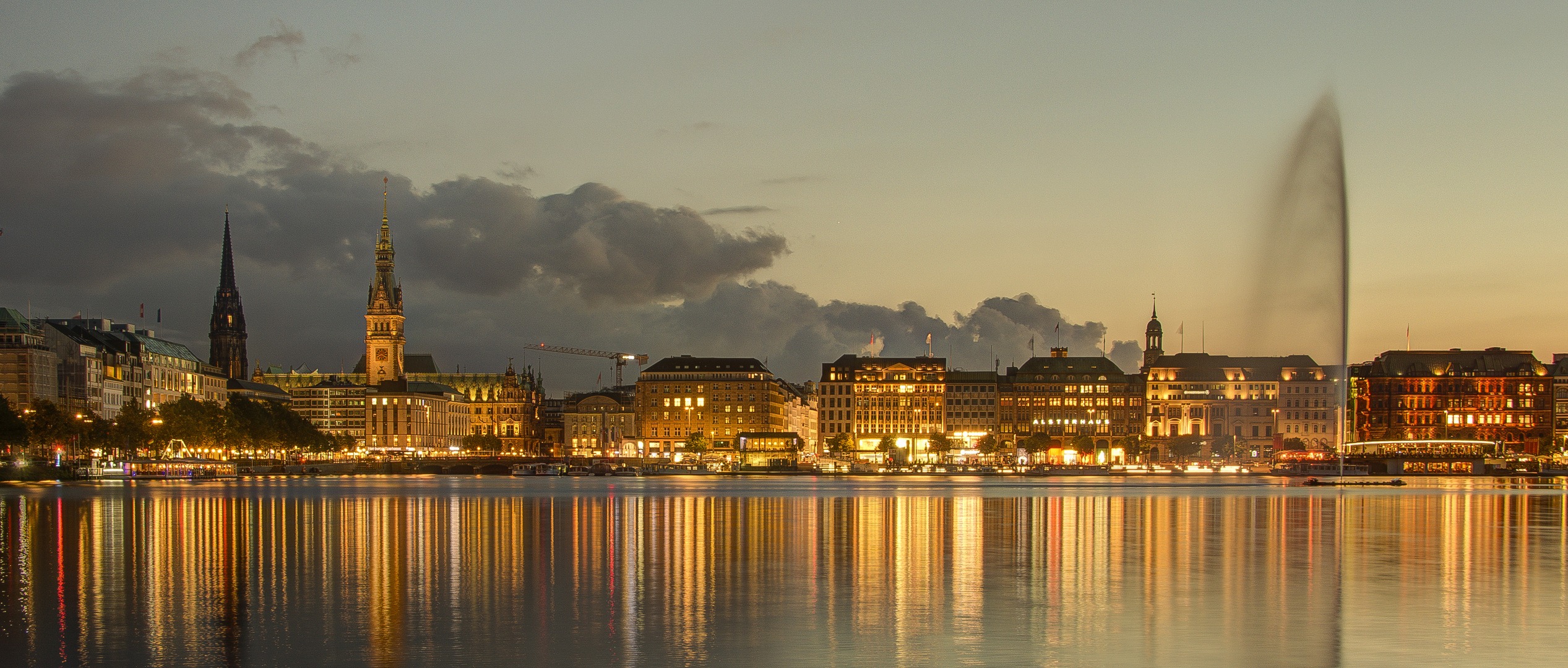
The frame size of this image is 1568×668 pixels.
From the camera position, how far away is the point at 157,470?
168 meters

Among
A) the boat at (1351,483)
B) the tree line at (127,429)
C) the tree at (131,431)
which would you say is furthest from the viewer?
the tree at (131,431)

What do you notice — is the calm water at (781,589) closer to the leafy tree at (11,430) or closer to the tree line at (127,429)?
the leafy tree at (11,430)

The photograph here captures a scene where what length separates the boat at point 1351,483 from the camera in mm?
137125

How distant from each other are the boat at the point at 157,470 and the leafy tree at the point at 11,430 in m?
10.8

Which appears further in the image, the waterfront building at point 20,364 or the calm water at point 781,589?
the waterfront building at point 20,364

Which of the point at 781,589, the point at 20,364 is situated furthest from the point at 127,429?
the point at 781,589

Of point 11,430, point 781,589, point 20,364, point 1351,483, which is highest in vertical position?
point 20,364

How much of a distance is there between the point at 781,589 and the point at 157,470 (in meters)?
156

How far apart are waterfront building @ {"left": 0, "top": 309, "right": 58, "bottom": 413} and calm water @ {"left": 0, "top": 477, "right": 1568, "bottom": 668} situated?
12510 centimetres

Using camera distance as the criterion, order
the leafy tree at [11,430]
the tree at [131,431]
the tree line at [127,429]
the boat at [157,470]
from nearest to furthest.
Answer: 1. the leafy tree at [11,430]
2. the tree line at [127,429]
3. the boat at [157,470]
4. the tree at [131,431]

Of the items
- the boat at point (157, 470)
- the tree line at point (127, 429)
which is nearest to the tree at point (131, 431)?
the tree line at point (127, 429)

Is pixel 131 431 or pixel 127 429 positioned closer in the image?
pixel 127 429

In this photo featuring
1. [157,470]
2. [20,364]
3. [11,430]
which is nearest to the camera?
[11,430]

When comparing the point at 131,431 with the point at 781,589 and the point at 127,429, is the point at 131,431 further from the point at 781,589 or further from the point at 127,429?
the point at 781,589
